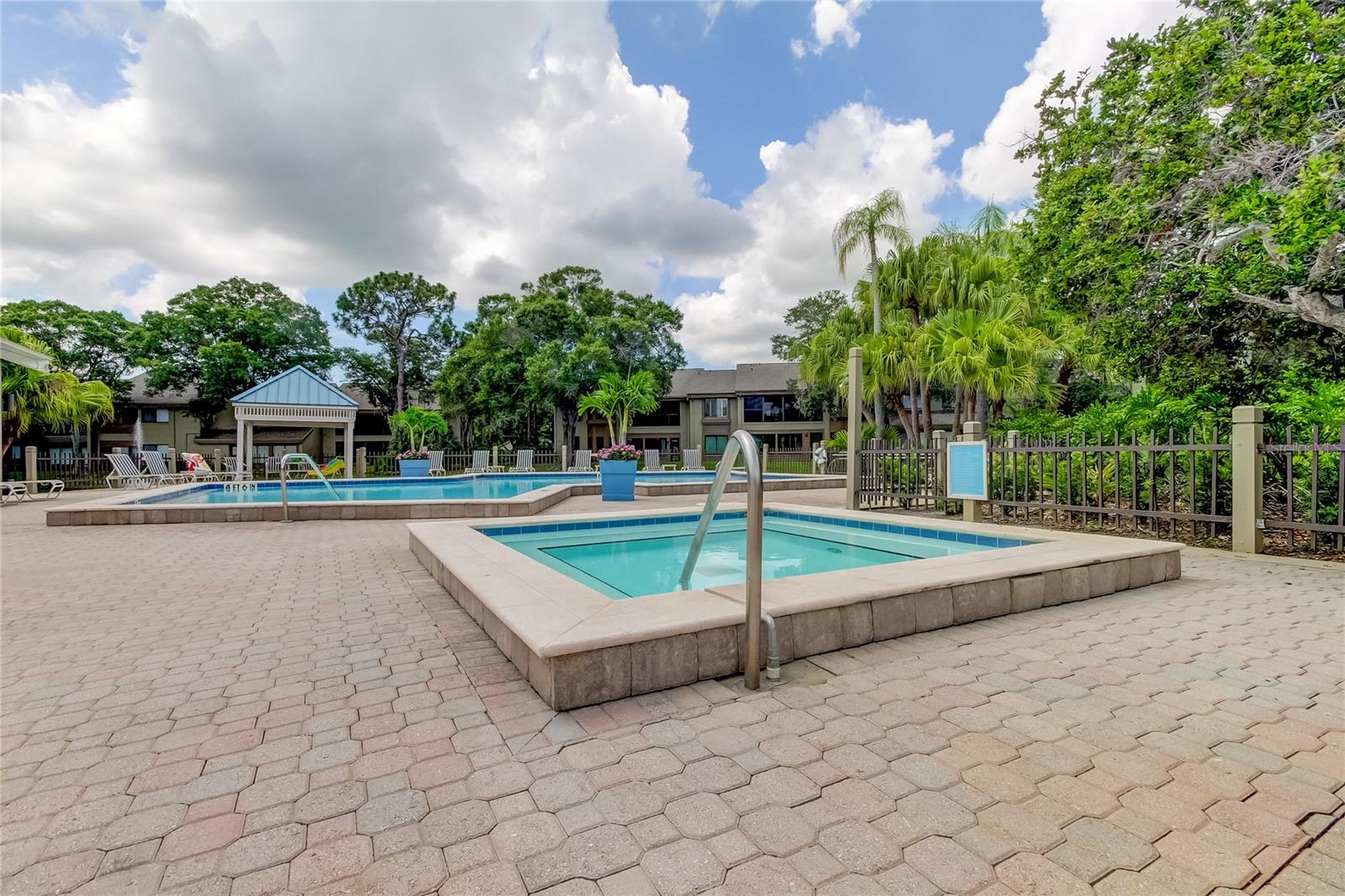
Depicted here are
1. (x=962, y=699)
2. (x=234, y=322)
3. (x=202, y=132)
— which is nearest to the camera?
(x=962, y=699)

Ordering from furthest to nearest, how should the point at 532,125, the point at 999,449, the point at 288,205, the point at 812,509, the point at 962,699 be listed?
1. the point at 288,205
2. the point at 532,125
3. the point at 812,509
4. the point at 999,449
5. the point at 962,699

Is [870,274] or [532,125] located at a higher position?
[532,125]

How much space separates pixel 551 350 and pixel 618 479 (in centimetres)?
1523

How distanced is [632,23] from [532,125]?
2831 mm

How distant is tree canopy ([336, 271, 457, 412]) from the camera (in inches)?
1246

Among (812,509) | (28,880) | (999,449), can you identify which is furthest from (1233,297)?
(28,880)

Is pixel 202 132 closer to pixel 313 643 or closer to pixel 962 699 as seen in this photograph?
pixel 313 643

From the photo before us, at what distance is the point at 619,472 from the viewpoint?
1192cm

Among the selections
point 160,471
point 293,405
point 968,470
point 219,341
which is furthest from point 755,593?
point 219,341

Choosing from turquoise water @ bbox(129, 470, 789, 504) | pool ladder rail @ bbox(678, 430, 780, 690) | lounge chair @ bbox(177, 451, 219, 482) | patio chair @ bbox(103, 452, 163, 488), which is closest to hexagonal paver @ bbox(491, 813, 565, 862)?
pool ladder rail @ bbox(678, 430, 780, 690)

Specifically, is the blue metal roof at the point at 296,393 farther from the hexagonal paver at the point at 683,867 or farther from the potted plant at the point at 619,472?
the hexagonal paver at the point at 683,867

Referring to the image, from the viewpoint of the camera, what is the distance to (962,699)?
2.43m

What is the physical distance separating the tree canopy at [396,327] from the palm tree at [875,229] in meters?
23.4

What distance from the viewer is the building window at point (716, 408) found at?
3566 centimetres
